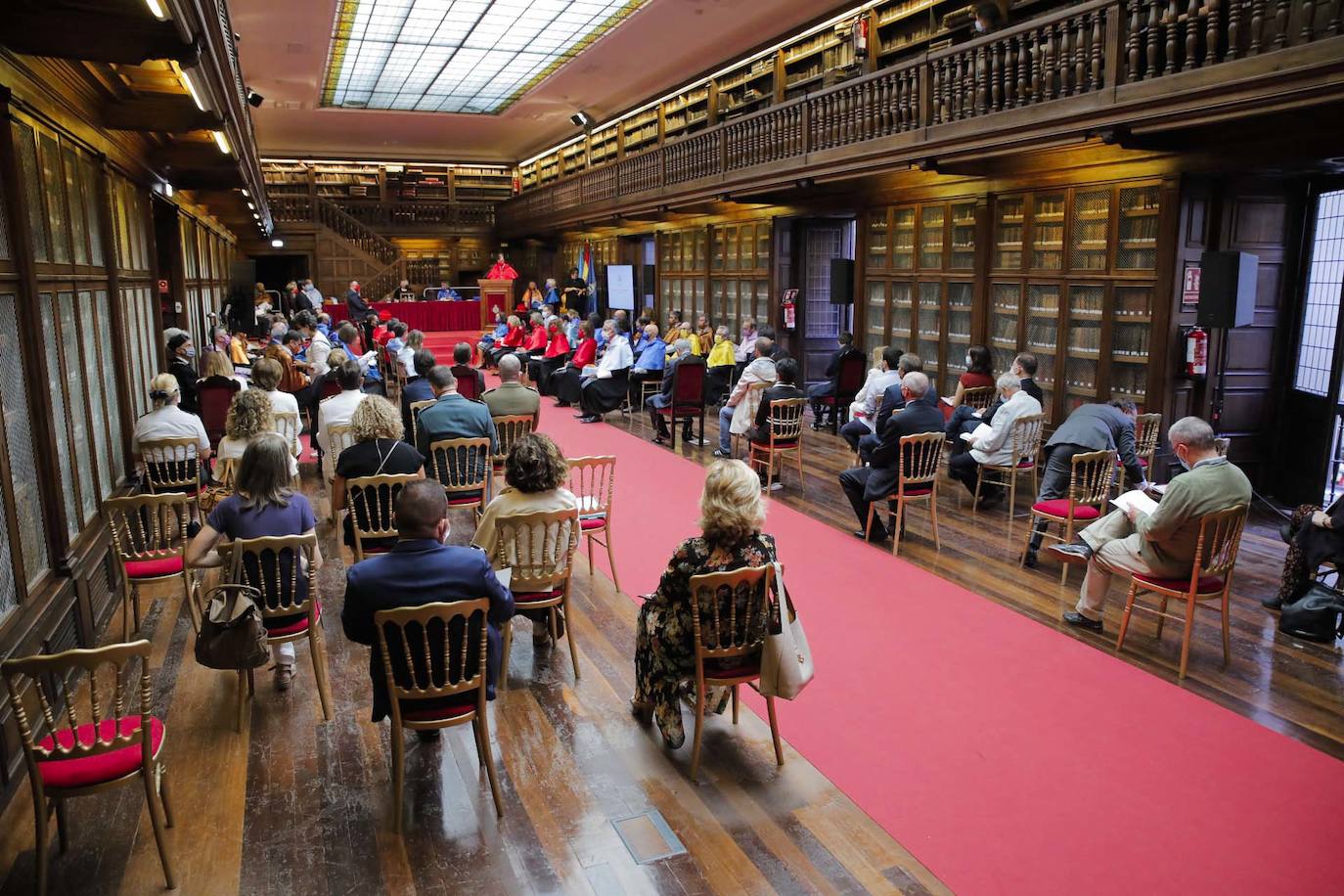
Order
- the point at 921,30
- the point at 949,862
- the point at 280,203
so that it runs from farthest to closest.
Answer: the point at 280,203 < the point at 921,30 < the point at 949,862

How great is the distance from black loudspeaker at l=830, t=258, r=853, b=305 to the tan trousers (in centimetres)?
635

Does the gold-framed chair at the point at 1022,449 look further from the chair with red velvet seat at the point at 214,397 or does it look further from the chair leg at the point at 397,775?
the chair with red velvet seat at the point at 214,397

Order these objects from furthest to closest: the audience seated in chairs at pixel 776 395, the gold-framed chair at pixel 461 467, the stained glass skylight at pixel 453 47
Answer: the stained glass skylight at pixel 453 47, the audience seated in chairs at pixel 776 395, the gold-framed chair at pixel 461 467

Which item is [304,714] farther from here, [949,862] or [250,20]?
[250,20]

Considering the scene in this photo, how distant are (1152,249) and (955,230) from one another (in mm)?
2367

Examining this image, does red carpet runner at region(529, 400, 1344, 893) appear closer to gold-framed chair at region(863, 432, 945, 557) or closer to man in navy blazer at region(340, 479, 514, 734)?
gold-framed chair at region(863, 432, 945, 557)

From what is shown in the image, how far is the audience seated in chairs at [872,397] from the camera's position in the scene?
313 inches

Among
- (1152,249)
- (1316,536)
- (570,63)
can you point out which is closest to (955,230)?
(1152,249)

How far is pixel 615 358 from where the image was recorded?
36.6 ft

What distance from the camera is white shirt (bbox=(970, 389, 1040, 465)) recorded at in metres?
6.53

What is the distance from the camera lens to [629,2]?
40.2ft

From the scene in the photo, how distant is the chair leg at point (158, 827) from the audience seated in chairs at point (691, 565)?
1690mm

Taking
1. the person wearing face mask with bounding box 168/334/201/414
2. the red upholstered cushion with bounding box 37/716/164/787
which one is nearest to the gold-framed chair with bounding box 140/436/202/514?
the person wearing face mask with bounding box 168/334/201/414

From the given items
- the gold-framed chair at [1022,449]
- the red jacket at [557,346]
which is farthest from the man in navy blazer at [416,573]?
the red jacket at [557,346]
